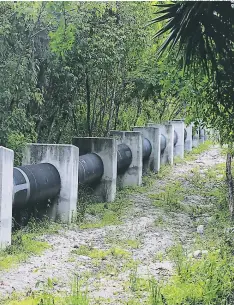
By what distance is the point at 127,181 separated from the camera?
460 inches

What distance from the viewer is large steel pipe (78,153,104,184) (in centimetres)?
844

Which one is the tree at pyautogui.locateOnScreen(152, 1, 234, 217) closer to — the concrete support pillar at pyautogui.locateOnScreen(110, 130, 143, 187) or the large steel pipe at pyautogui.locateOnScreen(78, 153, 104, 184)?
the large steel pipe at pyautogui.locateOnScreen(78, 153, 104, 184)

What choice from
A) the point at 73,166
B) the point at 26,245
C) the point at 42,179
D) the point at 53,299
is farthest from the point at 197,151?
the point at 53,299

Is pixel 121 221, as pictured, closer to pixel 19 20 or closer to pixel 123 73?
pixel 19 20

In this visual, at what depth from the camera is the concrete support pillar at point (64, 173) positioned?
7504 mm

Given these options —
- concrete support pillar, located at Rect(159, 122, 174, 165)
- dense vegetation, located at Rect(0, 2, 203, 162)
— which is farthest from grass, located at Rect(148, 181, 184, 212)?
concrete support pillar, located at Rect(159, 122, 174, 165)

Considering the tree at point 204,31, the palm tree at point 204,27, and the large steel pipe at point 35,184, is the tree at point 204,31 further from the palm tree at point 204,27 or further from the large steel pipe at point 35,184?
the large steel pipe at point 35,184

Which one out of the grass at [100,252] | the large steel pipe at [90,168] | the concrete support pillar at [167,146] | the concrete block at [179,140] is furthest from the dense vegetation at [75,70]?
the concrete block at [179,140]

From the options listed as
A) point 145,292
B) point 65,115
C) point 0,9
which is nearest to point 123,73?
point 65,115

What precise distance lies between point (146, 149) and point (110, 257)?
7.38 meters

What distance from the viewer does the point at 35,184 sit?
6.55 m

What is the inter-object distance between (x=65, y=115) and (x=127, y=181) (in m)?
2.18

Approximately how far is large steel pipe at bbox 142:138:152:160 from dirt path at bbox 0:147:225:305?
4.11 meters

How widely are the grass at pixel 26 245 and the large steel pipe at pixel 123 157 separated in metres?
3.83
